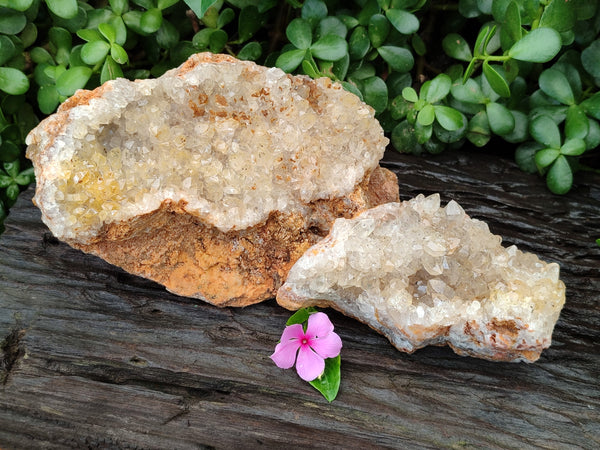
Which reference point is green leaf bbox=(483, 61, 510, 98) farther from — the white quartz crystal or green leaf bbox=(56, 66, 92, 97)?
green leaf bbox=(56, 66, 92, 97)

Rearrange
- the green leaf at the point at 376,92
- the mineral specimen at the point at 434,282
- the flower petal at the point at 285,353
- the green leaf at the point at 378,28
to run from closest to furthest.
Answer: the mineral specimen at the point at 434,282 < the flower petal at the point at 285,353 < the green leaf at the point at 378,28 < the green leaf at the point at 376,92

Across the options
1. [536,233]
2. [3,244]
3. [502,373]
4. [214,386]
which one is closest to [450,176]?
[536,233]

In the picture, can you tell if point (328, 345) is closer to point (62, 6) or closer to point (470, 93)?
point (470, 93)

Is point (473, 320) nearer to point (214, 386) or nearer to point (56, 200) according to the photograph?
point (214, 386)

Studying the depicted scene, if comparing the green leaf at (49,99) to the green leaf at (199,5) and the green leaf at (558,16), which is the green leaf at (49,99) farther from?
the green leaf at (558,16)

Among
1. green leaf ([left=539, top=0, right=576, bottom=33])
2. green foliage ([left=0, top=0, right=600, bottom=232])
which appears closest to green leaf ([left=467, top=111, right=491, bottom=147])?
green foliage ([left=0, top=0, right=600, bottom=232])

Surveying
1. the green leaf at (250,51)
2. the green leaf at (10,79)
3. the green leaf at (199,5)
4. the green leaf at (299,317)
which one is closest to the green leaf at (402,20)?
the green leaf at (250,51)
